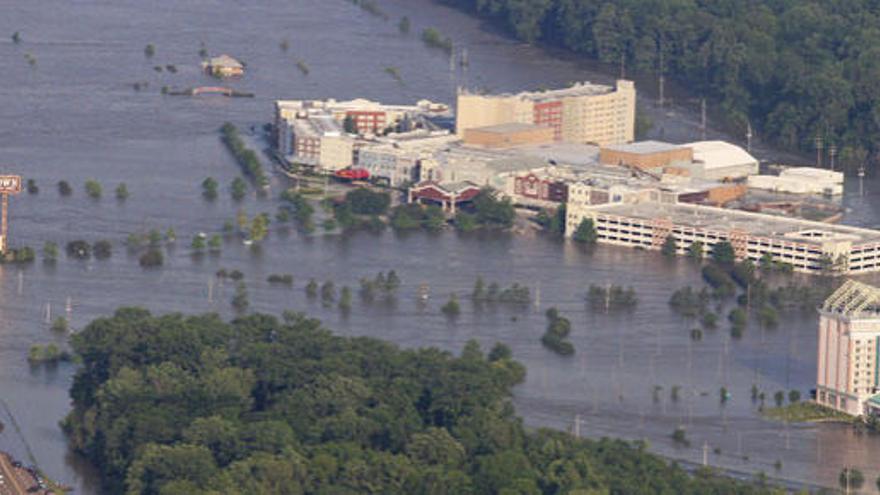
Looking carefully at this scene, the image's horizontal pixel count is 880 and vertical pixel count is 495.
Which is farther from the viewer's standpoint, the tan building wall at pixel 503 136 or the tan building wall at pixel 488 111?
the tan building wall at pixel 488 111

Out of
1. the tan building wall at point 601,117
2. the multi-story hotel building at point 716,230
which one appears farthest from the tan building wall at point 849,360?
the tan building wall at point 601,117

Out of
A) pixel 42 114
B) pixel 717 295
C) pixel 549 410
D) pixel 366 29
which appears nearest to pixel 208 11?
pixel 366 29

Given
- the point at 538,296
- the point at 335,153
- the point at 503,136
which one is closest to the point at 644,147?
the point at 503,136

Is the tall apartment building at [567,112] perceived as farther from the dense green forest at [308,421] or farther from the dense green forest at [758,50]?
the dense green forest at [308,421]

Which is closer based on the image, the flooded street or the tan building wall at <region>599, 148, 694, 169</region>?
the flooded street

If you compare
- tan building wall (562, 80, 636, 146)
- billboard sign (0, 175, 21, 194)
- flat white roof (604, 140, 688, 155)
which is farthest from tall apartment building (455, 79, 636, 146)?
billboard sign (0, 175, 21, 194)

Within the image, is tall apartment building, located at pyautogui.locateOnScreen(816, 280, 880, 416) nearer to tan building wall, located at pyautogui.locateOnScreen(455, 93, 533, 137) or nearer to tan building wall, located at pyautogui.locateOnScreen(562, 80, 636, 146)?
tan building wall, located at pyautogui.locateOnScreen(455, 93, 533, 137)

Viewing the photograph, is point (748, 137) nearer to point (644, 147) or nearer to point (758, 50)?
point (644, 147)
